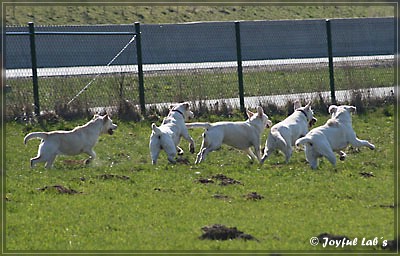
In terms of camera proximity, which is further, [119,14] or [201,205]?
[119,14]

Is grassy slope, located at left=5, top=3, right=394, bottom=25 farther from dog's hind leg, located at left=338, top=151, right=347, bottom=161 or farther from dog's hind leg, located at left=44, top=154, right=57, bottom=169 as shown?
dog's hind leg, located at left=338, top=151, right=347, bottom=161

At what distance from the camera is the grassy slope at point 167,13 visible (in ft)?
137

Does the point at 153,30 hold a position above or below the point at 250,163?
above

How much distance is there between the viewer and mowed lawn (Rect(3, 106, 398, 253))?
10.5 meters

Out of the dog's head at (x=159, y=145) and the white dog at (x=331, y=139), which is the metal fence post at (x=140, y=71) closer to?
the dog's head at (x=159, y=145)

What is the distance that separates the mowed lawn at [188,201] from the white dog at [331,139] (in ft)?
0.77

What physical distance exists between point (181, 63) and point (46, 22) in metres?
13.2

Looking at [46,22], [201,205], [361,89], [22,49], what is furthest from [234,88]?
[46,22]

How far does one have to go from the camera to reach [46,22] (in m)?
41.0

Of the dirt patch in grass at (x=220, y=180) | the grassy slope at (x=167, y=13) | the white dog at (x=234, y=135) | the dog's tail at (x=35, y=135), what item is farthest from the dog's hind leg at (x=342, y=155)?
the grassy slope at (x=167, y=13)

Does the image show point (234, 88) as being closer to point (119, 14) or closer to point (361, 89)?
point (361, 89)

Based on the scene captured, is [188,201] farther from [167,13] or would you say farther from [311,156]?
[167,13]

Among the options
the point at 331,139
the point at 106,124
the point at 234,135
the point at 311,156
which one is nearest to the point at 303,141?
the point at 311,156

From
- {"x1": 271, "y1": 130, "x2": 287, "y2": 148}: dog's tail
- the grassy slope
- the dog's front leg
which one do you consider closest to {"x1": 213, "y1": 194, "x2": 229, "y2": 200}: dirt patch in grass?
{"x1": 271, "y1": 130, "x2": 287, "y2": 148}: dog's tail
